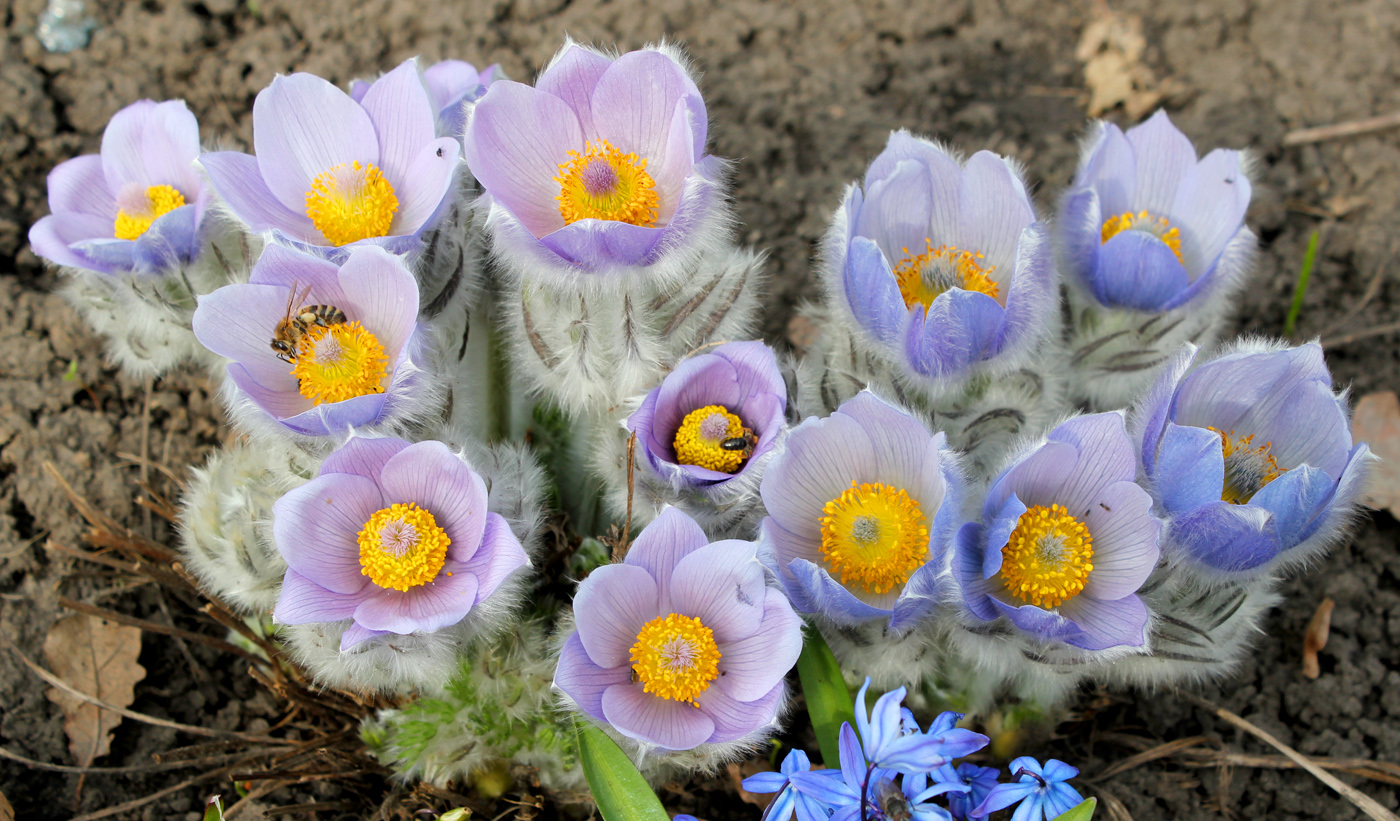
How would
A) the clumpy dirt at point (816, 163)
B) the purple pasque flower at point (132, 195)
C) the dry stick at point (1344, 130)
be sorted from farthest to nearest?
the dry stick at point (1344, 130) < the clumpy dirt at point (816, 163) < the purple pasque flower at point (132, 195)

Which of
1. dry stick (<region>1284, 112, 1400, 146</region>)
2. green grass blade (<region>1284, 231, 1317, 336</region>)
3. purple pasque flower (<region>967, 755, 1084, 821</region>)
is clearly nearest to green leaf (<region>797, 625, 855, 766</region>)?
purple pasque flower (<region>967, 755, 1084, 821</region>)

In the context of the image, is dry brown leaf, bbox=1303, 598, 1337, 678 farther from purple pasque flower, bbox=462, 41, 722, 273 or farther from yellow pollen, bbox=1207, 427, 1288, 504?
purple pasque flower, bbox=462, 41, 722, 273

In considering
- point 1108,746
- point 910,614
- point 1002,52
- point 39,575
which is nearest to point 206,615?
point 39,575

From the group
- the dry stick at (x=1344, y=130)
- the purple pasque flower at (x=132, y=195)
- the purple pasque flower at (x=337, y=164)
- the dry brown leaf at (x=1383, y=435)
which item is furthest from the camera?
the dry stick at (x=1344, y=130)

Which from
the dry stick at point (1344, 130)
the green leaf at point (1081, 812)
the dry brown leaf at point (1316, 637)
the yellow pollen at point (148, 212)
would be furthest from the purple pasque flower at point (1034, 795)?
the dry stick at point (1344, 130)

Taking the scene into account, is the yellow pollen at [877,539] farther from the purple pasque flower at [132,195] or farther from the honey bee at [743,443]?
the purple pasque flower at [132,195]

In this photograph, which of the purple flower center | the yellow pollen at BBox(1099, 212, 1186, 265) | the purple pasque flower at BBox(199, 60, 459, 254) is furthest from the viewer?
the yellow pollen at BBox(1099, 212, 1186, 265)

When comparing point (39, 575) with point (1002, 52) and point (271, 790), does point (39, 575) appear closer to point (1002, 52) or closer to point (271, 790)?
point (271, 790)

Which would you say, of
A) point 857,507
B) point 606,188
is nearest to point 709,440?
point 857,507
